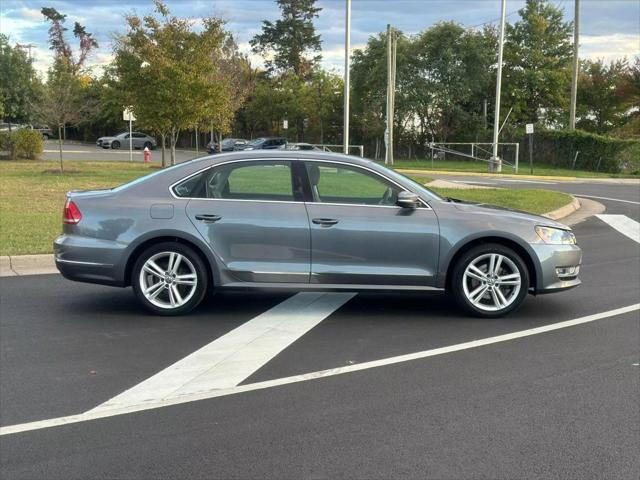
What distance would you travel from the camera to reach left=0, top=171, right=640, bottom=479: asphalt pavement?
3492 millimetres

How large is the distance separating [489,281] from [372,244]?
1.17 m

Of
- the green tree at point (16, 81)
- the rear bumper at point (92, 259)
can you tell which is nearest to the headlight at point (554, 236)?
the rear bumper at point (92, 259)

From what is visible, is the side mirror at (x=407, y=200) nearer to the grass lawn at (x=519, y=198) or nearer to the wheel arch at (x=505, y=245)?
the wheel arch at (x=505, y=245)

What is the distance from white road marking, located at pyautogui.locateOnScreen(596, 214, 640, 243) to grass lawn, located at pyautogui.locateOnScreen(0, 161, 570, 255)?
1123 mm

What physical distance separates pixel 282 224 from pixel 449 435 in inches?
111

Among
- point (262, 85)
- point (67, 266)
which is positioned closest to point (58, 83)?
point (67, 266)

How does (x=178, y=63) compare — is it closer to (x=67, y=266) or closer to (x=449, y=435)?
(x=67, y=266)

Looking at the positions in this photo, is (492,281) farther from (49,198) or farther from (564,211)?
(49,198)

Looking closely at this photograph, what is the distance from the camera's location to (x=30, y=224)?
10750mm

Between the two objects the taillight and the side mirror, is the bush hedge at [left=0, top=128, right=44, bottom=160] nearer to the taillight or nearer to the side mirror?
the taillight

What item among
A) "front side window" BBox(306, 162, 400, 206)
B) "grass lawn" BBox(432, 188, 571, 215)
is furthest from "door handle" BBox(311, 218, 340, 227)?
"grass lawn" BBox(432, 188, 571, 215)

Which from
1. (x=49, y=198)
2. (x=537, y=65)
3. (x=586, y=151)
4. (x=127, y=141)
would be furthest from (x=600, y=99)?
(x=49, y=198)

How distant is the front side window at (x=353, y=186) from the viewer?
621 centimetres

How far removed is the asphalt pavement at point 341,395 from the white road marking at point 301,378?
2cm
